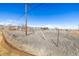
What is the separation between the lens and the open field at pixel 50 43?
7.13 metres

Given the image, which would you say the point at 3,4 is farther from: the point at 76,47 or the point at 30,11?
the point at 76,47

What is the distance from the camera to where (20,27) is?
7133 millimetres

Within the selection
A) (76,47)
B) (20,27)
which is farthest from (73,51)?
(20,27)

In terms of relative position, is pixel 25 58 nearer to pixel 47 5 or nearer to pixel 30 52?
pixel 30 52

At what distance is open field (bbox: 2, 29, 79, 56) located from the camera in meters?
7.13

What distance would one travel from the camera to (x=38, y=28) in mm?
7141

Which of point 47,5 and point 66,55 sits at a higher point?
point 47,5

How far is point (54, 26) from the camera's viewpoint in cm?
713

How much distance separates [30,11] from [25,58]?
0.42 m

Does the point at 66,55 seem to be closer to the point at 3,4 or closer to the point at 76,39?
the point at 76,39

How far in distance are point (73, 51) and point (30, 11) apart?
1.70 feet

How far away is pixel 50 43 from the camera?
714 centimetres

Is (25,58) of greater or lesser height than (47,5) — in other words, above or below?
below

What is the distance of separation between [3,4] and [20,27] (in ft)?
0.83
